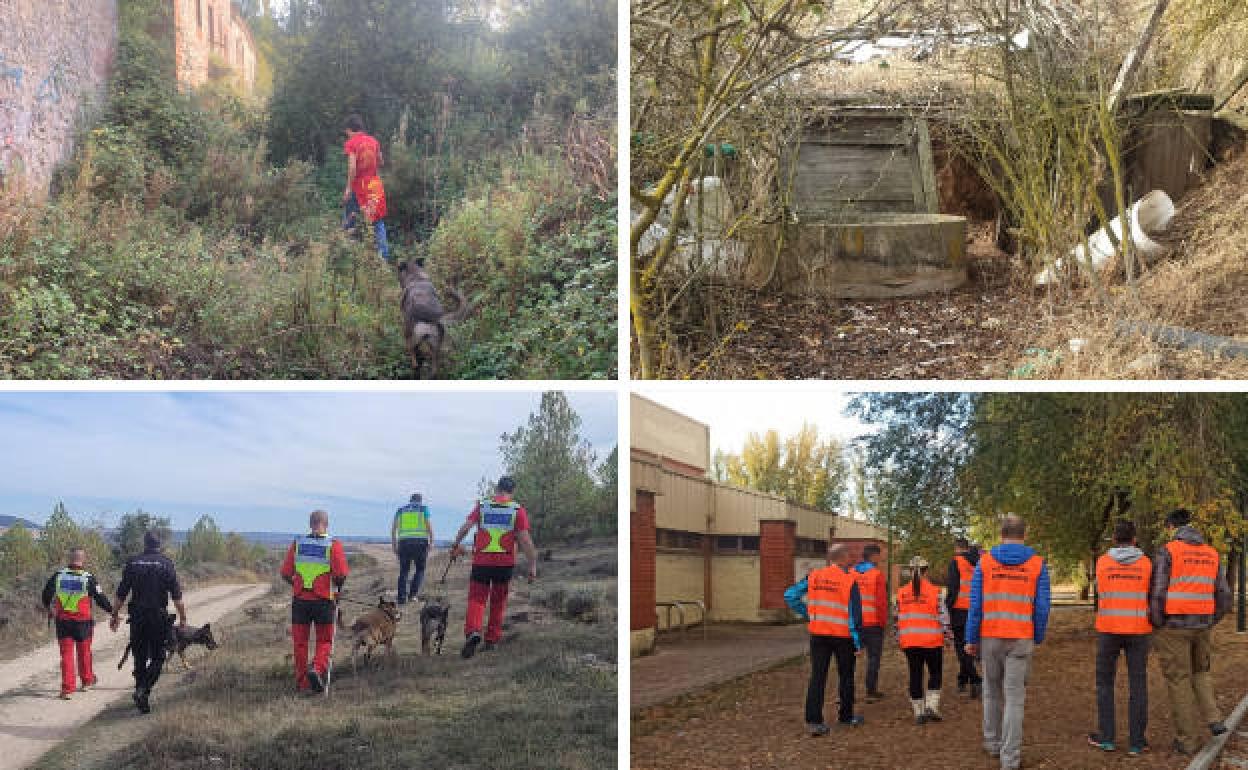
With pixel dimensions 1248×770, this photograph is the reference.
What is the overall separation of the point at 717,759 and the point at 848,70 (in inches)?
226

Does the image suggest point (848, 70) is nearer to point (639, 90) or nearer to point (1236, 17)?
point (1236, 17)

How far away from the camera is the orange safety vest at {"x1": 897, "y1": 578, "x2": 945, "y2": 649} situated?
527 centimetres

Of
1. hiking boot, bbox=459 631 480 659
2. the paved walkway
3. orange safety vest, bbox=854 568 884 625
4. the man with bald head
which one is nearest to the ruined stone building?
hiking boot, bbox=459 631 480 659

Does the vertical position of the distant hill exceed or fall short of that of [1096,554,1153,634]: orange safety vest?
it exceeds it

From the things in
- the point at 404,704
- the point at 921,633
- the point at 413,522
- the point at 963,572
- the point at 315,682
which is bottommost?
the point at 404,704

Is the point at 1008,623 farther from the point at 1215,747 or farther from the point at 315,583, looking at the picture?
the point at 315,583

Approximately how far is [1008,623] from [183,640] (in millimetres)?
3864

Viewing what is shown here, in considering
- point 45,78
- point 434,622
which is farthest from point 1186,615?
point 45,78

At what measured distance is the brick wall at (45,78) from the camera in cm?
616

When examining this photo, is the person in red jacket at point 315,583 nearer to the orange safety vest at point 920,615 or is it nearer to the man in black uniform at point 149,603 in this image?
the man in black uniform at point 149,603

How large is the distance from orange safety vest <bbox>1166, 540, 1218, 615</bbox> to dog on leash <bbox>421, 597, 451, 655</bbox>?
351 centimetres

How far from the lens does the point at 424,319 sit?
5684mm

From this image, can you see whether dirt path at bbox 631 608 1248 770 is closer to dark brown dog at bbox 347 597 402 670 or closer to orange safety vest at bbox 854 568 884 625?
orange safety vest at bbox 854 568 884 625

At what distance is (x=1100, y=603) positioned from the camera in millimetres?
4805
